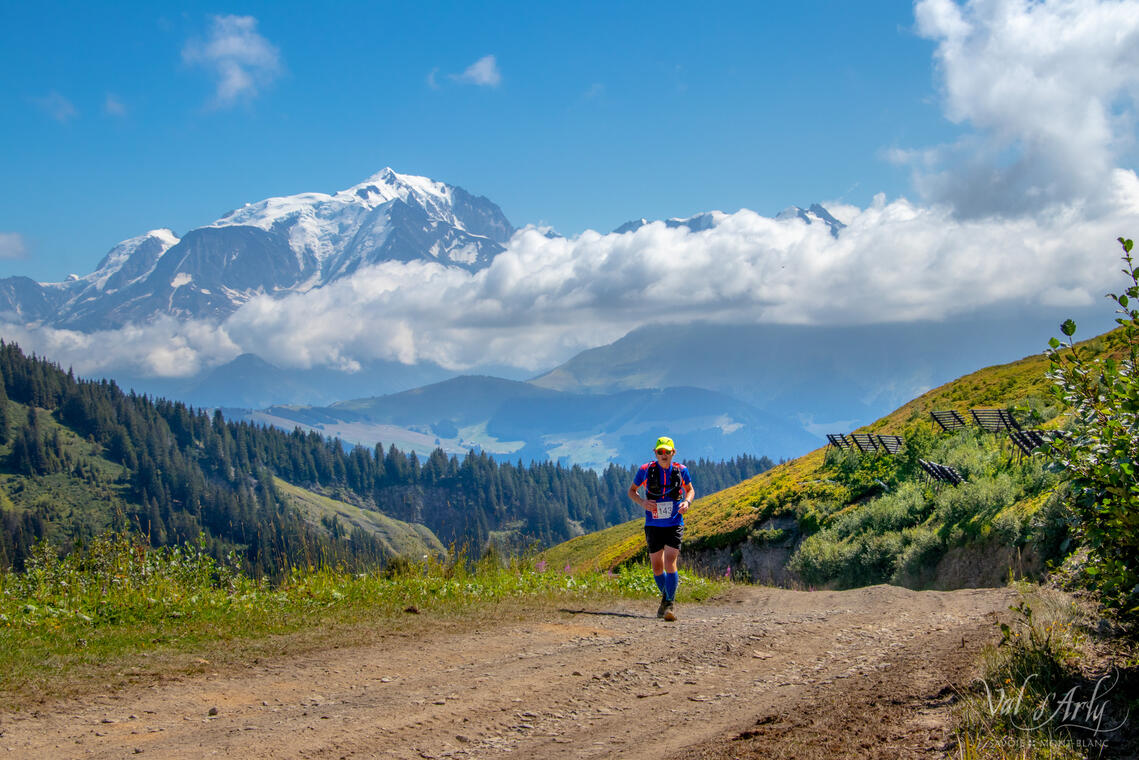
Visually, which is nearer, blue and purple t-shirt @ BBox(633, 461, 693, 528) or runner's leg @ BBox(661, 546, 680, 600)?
blue and purple t-shirt @ BBox(633, 461, 693, 528)

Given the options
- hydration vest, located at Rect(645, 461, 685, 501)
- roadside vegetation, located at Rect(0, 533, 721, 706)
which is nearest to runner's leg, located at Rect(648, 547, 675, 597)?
hydration vest, located at Rect(645, 461, 685, 501)

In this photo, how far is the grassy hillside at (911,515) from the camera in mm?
19641

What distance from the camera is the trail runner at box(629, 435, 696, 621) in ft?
45.1

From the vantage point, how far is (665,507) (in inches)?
540

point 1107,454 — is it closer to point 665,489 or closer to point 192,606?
point 665,489

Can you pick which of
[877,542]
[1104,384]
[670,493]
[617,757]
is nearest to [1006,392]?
[877,542]

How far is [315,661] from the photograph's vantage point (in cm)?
970

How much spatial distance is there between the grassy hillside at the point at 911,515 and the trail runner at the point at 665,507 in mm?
5419

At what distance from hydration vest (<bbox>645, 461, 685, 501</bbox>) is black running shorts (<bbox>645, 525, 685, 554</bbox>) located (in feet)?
1.76

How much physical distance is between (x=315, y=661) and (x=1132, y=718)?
322 inches

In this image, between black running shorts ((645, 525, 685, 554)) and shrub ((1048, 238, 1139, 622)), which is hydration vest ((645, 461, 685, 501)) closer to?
black running shorts ((645, 525, 685, 554))

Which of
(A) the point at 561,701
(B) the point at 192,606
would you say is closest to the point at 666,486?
(A) the point at 561,701

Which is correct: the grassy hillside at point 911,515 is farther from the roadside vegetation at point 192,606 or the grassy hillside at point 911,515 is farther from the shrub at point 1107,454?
the roadside vegetation at point 192,606

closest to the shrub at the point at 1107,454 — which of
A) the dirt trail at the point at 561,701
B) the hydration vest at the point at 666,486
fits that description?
the dirt trail at the point at 561,701
